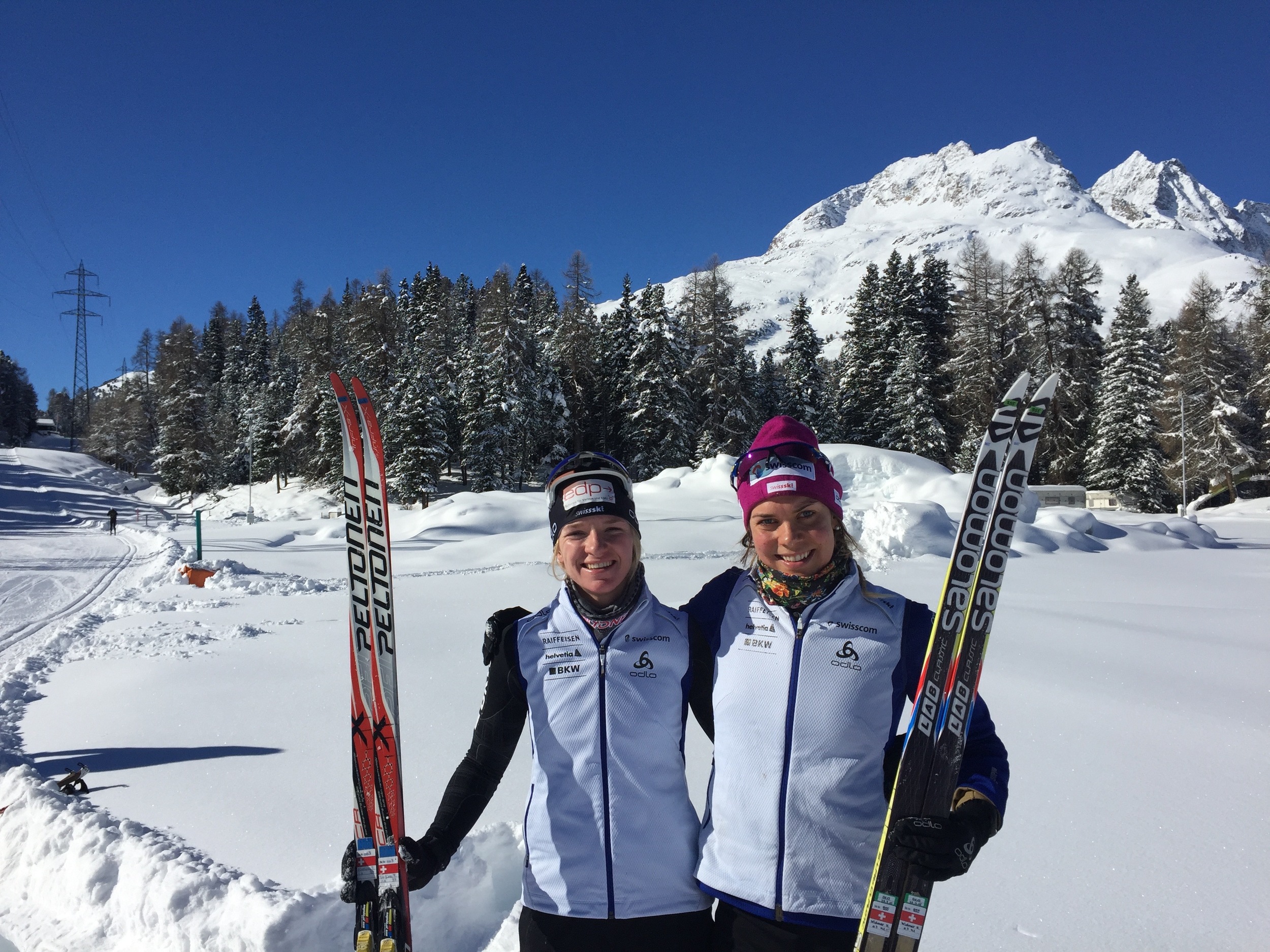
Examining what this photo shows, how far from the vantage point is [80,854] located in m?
3.46

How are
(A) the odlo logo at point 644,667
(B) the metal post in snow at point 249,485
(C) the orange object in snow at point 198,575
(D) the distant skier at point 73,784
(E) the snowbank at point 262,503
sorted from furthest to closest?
(E) the snowbank at point 262,503 → (B) the metal post in snow at point 249,485 → (C) the orange object in snow at point 198,575 → (D) the distant skier at point 73,784 → (A) the odlo logo at point 644,667

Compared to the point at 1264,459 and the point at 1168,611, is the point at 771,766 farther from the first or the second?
the point at 1264,459

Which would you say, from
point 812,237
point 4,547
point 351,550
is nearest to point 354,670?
point 351,550

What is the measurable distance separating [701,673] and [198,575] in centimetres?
1308

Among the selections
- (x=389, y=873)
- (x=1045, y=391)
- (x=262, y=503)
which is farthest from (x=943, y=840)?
(x=262, y=503)

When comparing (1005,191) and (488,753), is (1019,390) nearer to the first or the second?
(488,753)

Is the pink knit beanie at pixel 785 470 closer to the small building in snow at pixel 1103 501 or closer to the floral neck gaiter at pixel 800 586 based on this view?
the floral neck gaiter at pixel 800 586

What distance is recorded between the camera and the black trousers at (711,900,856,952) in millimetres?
1697

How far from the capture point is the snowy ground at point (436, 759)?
9.61 ft

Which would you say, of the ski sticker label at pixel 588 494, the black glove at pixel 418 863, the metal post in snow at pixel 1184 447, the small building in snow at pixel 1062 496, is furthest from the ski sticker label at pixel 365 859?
the metal post in snow at pixel 1184 447

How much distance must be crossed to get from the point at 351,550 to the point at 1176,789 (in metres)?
4.44

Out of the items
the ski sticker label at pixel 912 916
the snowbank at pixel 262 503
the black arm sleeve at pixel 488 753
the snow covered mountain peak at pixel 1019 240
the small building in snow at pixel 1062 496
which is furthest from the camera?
the snow covered mountain peak at pixel 1019 240

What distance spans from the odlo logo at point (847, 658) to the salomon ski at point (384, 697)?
1.40 metres

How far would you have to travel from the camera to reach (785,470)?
1.98 metres
